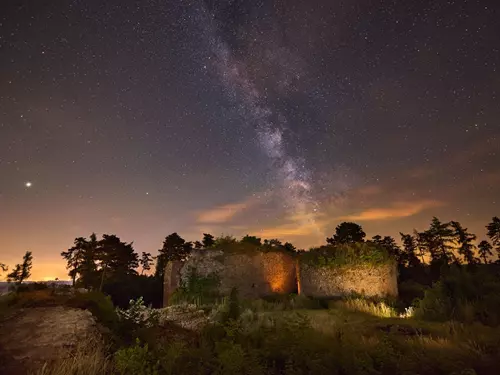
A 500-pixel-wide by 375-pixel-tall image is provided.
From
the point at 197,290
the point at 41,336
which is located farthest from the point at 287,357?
the point at 197,290

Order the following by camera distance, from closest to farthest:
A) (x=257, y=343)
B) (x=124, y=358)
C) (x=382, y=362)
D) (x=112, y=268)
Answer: (x=124, y=358) → (x=382, y=362) → (x=257, y=343) → (x=112, y=268)

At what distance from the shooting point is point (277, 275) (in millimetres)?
24281

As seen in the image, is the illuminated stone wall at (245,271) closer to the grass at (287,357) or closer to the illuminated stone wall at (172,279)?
the illuminated stone wall at (172,279)

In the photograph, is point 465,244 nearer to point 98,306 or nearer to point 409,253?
point 409,253

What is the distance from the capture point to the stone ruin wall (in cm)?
2066

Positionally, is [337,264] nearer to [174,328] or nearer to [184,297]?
[184,297]

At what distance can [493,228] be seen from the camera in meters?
56.5

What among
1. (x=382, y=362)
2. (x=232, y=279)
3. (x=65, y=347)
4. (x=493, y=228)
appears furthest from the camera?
(x=493, y=228)

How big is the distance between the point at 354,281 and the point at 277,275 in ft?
19.7

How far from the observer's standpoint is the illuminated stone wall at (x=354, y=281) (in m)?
20.4

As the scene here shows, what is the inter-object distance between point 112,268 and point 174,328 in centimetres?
3747

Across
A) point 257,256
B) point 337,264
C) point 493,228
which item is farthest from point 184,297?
point 493,228

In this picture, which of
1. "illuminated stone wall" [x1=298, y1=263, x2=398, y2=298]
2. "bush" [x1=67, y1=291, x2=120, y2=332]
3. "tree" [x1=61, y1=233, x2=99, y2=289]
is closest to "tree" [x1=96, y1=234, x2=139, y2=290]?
"tree" [x1=61, y1=233, x2=99, y2=289]

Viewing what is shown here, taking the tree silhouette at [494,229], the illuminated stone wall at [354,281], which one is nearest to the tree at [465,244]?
the tree silhouette at [494,229]
